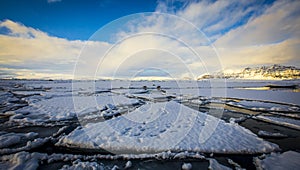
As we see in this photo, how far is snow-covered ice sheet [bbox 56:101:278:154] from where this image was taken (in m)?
4.69

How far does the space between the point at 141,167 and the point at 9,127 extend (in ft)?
22.2

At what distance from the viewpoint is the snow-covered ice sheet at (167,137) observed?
469 cm

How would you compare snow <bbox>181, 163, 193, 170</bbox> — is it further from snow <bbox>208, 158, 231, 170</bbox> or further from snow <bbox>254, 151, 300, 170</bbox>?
snow <bbox>254, 151, 300, 170</bbox>

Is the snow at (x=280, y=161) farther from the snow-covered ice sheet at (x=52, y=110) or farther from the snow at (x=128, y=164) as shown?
the snow-covered ice sheet at (x=52, y=110)

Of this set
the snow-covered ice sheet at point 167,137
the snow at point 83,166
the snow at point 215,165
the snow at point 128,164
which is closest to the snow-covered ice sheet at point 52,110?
the snow-covered ice sheet at point 167,137

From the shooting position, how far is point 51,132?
20.0ft

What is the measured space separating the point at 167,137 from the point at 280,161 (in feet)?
10.6

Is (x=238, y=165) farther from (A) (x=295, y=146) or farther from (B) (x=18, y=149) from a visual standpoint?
(B) (x=18, y=149)

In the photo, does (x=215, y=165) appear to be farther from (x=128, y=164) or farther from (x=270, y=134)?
(x=270, y=134)

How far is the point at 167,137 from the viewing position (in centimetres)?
545

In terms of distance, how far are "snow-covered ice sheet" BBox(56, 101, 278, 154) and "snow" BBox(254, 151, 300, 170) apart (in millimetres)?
413

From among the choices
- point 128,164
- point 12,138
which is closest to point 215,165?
point 128,164

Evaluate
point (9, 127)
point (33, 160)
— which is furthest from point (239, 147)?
point (9, 127)

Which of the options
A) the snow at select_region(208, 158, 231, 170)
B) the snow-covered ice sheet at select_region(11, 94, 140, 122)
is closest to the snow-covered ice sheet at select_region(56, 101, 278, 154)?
the snow at select_region(208, 158, 231, 170)
